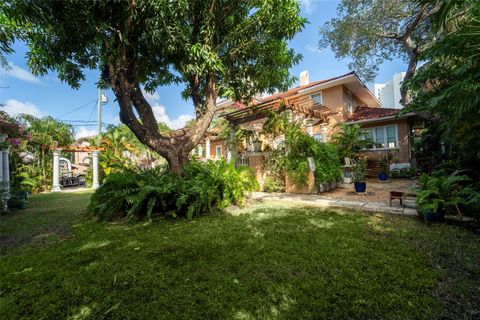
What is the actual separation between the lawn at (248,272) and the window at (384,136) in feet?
33.0

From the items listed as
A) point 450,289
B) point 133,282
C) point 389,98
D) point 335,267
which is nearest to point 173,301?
point 133,282

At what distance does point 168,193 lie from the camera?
464cm

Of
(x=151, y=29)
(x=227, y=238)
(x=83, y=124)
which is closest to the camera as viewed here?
(x=227, y=238)

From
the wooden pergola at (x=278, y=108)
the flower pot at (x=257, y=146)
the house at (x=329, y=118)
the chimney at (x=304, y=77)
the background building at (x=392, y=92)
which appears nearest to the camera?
the wooden pergola at (x=278, y=108)

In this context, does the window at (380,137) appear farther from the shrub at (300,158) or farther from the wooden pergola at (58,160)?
the wooden pergola at (58,160)

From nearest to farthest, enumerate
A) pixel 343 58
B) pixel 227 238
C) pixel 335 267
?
pixel 335 267, pixel 227 238, pixel 343 58

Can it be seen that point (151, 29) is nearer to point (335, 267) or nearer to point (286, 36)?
point (286, 36)

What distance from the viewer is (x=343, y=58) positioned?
1352cm

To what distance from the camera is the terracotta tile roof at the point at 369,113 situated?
1201 cm

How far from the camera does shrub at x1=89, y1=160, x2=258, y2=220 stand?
450 centimetres

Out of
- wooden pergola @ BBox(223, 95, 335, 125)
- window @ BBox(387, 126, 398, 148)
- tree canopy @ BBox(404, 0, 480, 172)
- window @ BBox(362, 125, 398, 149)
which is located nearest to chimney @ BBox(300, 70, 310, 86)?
window @ BBox(362, 125, 398, 149)

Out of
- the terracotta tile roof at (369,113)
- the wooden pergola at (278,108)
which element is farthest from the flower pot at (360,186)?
the terracotta tile roof at (369,113)

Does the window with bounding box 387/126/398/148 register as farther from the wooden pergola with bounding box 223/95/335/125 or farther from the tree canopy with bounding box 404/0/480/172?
the tree canopy with bounding box 404/0/480/172

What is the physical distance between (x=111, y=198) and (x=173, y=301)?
12.1 feet
